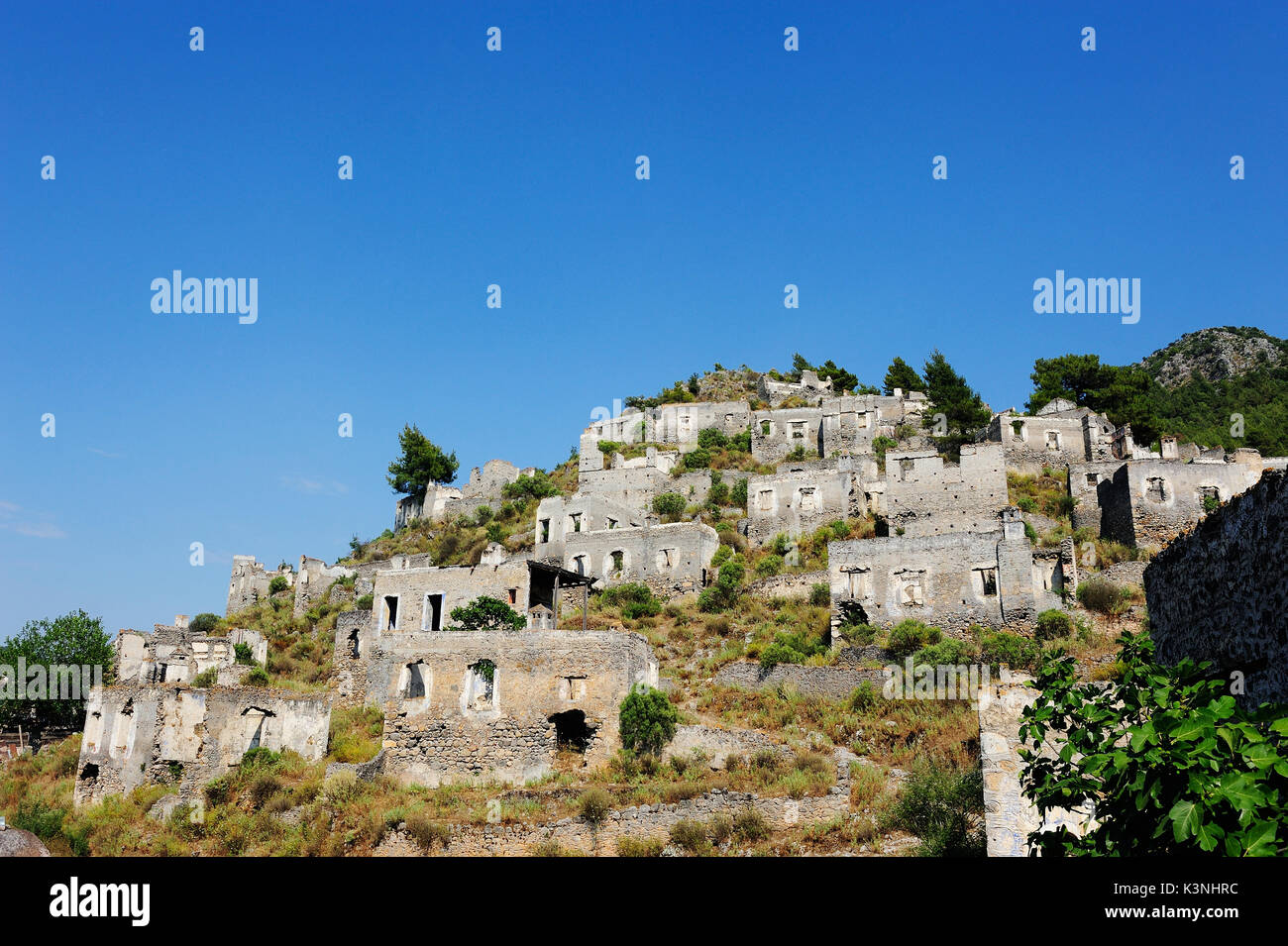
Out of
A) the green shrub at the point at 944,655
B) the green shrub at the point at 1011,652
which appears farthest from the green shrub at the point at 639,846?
the green shrub at the point at 1011,652

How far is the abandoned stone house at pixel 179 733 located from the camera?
30250 millimetres

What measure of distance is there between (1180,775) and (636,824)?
57.6ft

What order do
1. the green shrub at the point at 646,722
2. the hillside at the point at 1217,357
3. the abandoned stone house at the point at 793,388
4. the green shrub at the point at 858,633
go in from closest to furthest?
the green shrub at the point at 646,722 → the green shrub at the point at 858,633 → the abandoned stone house at the point at 793,388 → the hillside at the point at 1217,357

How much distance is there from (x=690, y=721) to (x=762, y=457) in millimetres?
38674

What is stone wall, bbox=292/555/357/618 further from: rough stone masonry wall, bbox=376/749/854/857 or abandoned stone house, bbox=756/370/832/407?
rough stone masonry wall, bbox=376/749/854/857

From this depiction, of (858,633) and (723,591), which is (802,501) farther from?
(858,633)

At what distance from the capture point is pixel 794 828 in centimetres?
2244

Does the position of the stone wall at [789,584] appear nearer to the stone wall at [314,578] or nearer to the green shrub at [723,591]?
the green shrub at [723,591]

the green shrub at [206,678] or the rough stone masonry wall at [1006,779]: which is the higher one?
the rough stone masonry wall at [1006,779]

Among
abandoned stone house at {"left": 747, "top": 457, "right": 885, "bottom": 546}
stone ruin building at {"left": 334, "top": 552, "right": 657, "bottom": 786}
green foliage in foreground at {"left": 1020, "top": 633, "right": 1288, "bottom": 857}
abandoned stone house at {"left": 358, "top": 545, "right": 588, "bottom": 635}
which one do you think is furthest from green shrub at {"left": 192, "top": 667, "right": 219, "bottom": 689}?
green foliage in foreground at {"left": 1020, "top": 633, "right": 1288, "bottom": 857}

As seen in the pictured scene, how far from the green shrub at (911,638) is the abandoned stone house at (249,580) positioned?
43687mm

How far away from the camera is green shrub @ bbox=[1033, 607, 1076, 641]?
34750 mm

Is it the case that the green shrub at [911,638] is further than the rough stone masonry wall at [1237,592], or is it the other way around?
the green shrub at [911,638]
